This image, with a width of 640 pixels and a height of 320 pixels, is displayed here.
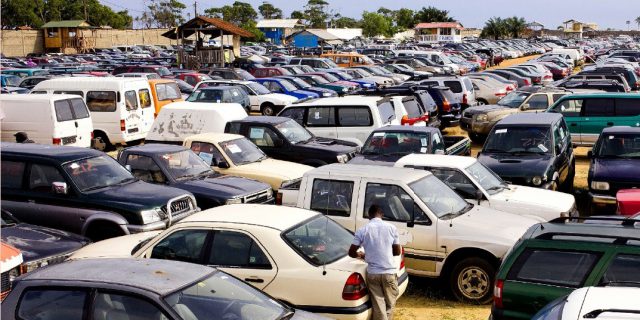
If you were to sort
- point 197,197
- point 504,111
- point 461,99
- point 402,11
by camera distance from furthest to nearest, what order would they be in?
point 402,11 < point 461,99 < point 504,111 < point 197,197

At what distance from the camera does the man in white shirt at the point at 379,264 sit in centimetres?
816

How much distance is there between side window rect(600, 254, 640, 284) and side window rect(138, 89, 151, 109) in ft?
53.3

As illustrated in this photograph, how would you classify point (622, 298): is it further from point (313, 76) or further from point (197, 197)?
point (313, 76)

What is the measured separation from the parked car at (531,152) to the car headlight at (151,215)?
19.7ft

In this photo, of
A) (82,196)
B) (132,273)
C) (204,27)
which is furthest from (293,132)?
(204,27)

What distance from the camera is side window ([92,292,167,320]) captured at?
587cm

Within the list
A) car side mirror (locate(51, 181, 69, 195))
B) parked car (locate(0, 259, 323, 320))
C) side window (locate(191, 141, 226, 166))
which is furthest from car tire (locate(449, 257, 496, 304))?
side window (locate(191, 141, 226, 166))

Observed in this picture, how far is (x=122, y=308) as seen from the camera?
19.6ft

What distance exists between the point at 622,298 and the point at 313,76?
31053 millimetres

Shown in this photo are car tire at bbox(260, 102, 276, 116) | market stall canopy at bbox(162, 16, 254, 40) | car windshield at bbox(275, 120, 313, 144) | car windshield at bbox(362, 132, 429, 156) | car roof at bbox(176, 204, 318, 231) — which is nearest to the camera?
car roof at bbox(176, 204, 318, 231)

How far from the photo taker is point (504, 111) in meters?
23.0

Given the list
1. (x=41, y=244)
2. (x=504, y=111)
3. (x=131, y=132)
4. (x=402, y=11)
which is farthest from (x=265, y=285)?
(x=402, y=11)

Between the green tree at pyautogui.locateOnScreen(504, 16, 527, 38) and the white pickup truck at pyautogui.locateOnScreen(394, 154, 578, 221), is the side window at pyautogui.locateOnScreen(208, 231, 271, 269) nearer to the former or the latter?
the white pickup truck at pyautogui.locateOnScreen(394, 154, 578, 221)

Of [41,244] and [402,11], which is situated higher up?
[402,11]
